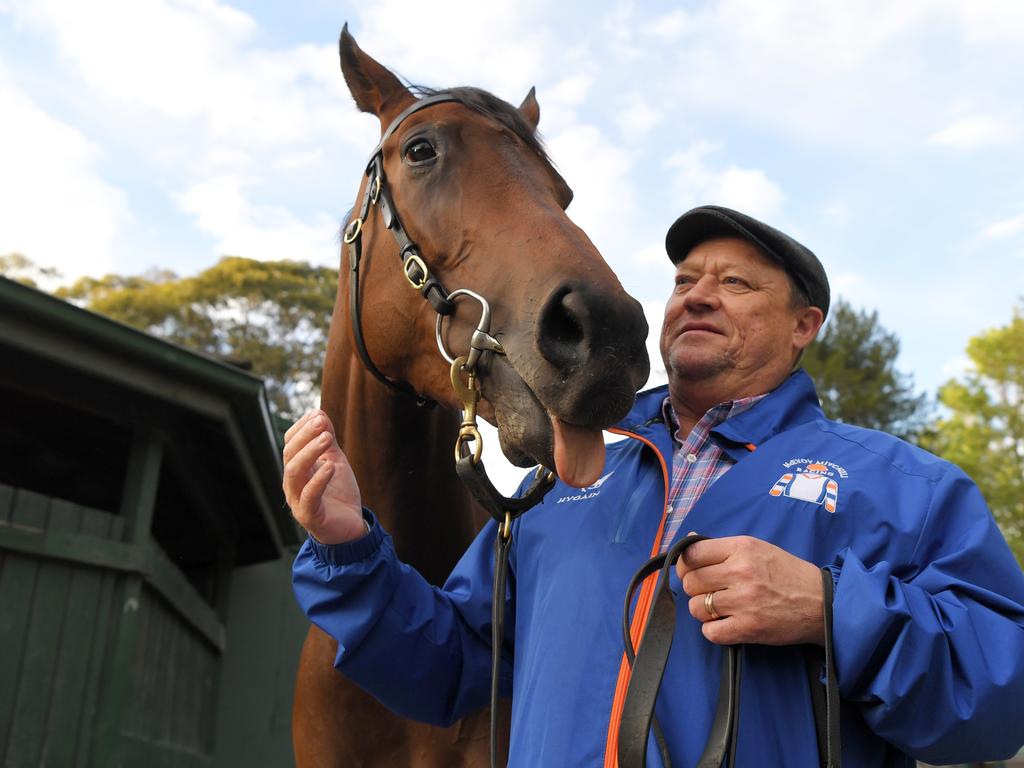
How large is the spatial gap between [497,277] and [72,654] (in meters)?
3.47

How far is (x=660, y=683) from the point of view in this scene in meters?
1.56

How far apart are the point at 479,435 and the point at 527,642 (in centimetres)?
48

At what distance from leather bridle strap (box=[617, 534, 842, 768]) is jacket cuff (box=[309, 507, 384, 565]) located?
60cm

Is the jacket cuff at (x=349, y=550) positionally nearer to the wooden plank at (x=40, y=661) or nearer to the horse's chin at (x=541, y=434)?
the horse's chin at (x=541, y=434)

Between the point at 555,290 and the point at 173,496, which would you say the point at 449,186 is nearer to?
the point at 555,290

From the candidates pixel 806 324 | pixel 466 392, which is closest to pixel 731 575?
pixel 466 392

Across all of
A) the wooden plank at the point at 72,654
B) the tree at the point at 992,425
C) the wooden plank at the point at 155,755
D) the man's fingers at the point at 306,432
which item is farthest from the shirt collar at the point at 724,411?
the tree at the point at 992,425

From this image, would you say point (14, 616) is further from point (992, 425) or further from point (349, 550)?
point (992, 425)

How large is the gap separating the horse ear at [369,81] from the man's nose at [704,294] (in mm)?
1021

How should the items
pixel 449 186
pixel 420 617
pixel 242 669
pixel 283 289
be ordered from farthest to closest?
pixel 283 289 → pixel 242 669 → pixel 449 186 → pixel 420 617

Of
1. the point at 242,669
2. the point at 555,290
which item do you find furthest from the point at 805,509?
the point at 242,669

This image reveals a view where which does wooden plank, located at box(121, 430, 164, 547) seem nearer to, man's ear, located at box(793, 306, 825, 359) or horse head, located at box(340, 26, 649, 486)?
A: horse head, located at box(340, 26, 649, 486)

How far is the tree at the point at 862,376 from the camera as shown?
29.1m

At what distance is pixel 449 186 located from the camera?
7.14ft
